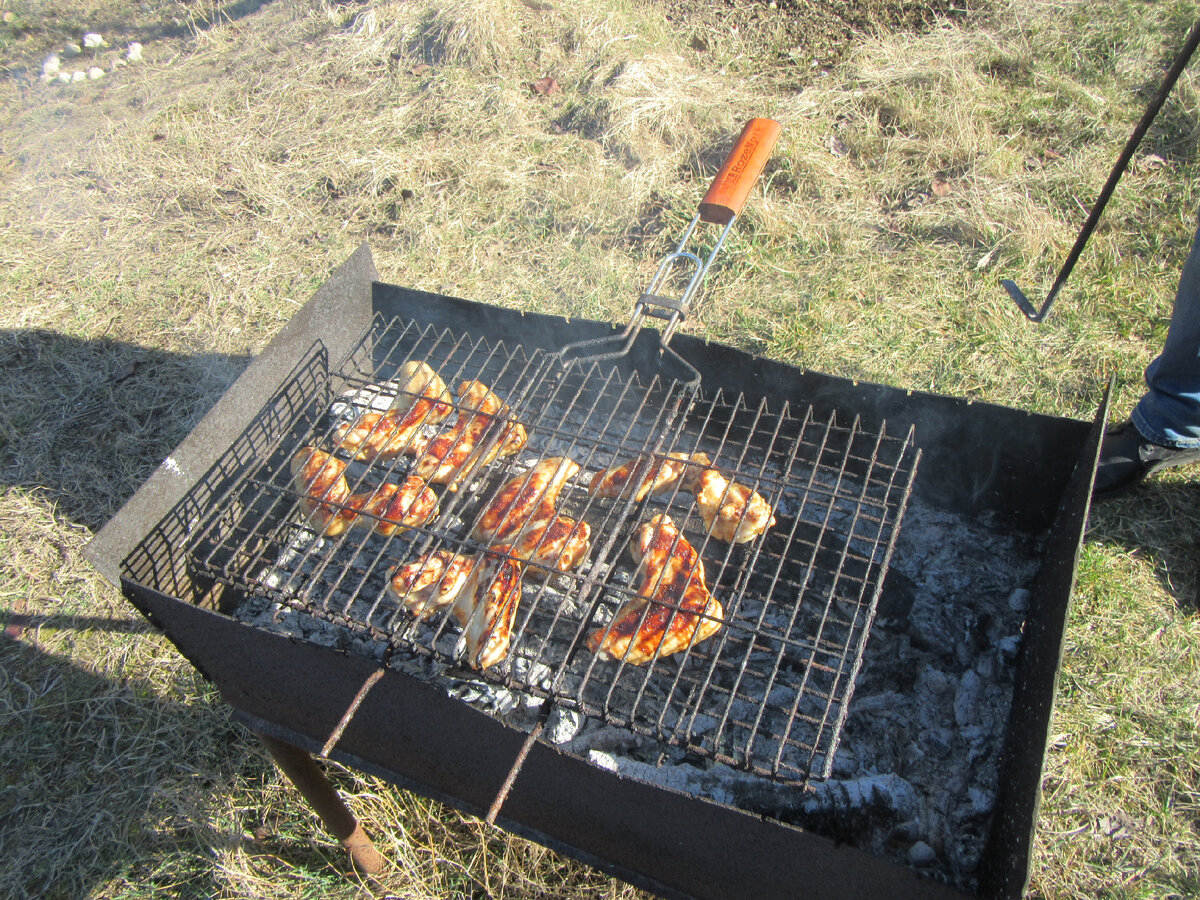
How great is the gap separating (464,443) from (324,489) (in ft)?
2.00

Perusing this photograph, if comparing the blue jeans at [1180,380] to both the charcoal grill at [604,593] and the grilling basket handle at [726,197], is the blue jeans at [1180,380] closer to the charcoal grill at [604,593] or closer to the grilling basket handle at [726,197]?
the charcoal grill at [604,593]

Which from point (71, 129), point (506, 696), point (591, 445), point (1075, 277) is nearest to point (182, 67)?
point (71, 129)

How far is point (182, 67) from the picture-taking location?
7441mm

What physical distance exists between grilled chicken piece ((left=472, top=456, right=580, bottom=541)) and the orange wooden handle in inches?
45.5

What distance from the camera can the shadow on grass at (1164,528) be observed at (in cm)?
356

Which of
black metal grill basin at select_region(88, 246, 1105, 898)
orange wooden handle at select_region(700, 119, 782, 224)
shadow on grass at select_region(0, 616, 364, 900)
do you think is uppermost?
orange wooden handle at select_region(700, 119, 782, 224)

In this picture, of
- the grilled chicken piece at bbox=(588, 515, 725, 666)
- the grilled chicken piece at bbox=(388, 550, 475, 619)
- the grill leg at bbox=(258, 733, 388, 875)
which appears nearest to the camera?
the grill leg at bbox=(258, 733, 388, 875)

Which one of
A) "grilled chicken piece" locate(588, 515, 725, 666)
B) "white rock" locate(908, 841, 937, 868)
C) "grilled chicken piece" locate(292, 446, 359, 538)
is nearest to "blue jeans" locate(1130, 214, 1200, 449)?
"white rock" locate(908, 841, 937, 868)

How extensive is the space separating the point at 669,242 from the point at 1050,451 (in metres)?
3.01

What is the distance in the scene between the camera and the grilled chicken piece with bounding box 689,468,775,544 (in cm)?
288

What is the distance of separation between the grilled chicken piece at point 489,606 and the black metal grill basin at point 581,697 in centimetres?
40

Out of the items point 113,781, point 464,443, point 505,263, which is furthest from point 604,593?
point 505,263

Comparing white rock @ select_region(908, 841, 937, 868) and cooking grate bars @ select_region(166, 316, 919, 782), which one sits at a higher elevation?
Result: cooking grate bars @ select_region(166, 316, 919, 782)

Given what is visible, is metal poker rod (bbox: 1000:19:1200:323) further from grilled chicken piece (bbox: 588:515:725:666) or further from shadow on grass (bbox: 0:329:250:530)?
shadow on grass (bbox: 0:329:250:530)
